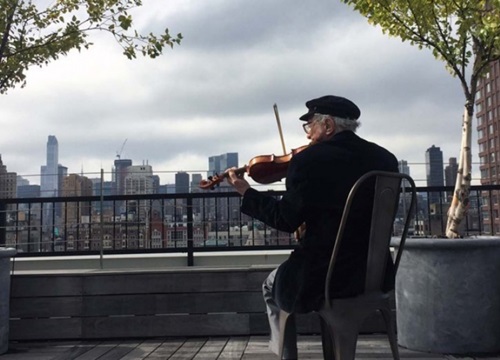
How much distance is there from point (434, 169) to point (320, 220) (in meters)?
4.32

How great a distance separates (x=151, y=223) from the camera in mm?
5645

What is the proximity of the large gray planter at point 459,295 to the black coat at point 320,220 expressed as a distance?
164 cm

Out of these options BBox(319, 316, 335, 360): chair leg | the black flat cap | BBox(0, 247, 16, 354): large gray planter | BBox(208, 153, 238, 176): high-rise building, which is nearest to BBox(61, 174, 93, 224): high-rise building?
BBox(0, 247, 16, 354): large gray planter

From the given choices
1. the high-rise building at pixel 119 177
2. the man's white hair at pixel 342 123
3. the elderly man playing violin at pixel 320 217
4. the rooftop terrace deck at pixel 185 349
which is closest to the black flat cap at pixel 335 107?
the man's white hair at pixel 342 123

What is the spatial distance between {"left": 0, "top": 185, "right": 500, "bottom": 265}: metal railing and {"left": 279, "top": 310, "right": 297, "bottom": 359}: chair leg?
3.26m

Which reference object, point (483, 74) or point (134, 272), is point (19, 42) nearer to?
point (134, 272)

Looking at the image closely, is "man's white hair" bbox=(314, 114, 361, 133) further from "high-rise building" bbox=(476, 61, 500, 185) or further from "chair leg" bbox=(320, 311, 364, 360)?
"high-rise building" bbox=(476, 61, 500, 185)

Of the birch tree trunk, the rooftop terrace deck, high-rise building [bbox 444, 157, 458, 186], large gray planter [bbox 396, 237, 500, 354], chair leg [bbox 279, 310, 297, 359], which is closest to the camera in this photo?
chair leg [bbox 279, 310, 297, 359]

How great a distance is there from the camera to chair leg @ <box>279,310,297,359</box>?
5.87 feet

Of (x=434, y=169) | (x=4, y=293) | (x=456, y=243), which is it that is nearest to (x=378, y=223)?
(x=456, y=243)

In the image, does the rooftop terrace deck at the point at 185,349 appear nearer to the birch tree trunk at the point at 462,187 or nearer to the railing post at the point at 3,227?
the birch tree trunk at the point at 462,187

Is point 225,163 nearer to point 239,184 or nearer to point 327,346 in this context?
point 239,184

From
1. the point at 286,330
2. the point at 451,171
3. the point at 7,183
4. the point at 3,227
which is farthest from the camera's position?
the point at 7,183

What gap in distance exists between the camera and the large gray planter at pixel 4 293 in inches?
135
